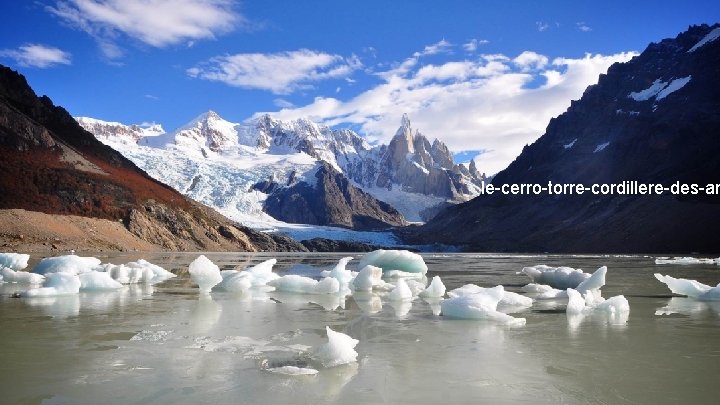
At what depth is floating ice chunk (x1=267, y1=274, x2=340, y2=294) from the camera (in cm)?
1600

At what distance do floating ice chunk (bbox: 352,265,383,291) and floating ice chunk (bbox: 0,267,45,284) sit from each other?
423 inches

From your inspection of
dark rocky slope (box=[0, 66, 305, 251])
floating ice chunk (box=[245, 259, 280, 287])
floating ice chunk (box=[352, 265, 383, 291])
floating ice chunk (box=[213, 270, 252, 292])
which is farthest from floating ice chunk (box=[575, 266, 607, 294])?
dark rocky slope (box=[0, 66, 305, 251])

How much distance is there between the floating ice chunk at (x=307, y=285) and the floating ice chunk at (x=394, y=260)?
6070 millimetres

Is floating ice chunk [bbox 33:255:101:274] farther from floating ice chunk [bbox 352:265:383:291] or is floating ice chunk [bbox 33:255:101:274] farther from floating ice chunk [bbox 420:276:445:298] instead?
floating ice chunk [bbox 420:276:445:298]

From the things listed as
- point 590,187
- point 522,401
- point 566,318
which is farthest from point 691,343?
point 590,187

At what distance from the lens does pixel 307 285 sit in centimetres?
1633

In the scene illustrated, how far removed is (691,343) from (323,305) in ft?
26.2

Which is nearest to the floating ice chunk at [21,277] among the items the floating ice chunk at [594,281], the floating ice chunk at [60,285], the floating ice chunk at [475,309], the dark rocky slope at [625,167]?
the floating ice chunk at [60,285]

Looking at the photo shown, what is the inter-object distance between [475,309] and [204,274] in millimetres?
9162

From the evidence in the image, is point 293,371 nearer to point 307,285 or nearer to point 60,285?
point 307,285

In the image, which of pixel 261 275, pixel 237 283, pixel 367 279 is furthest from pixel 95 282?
pixel 367 279

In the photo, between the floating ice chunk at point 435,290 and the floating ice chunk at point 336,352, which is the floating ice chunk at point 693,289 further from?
the floating ice chunk at point 336,352

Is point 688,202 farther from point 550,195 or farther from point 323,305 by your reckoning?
point 323,305

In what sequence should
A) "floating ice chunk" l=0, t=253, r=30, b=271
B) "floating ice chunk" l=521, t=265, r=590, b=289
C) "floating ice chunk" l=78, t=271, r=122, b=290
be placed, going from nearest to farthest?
1. "floating ice chunk" l=78, t=271, r=122, b=290
2. "floating ice chunk" l=521, t=265, r=590, b=289
3. "floating ice chunk" l=0, t=253, r=30, b=271
